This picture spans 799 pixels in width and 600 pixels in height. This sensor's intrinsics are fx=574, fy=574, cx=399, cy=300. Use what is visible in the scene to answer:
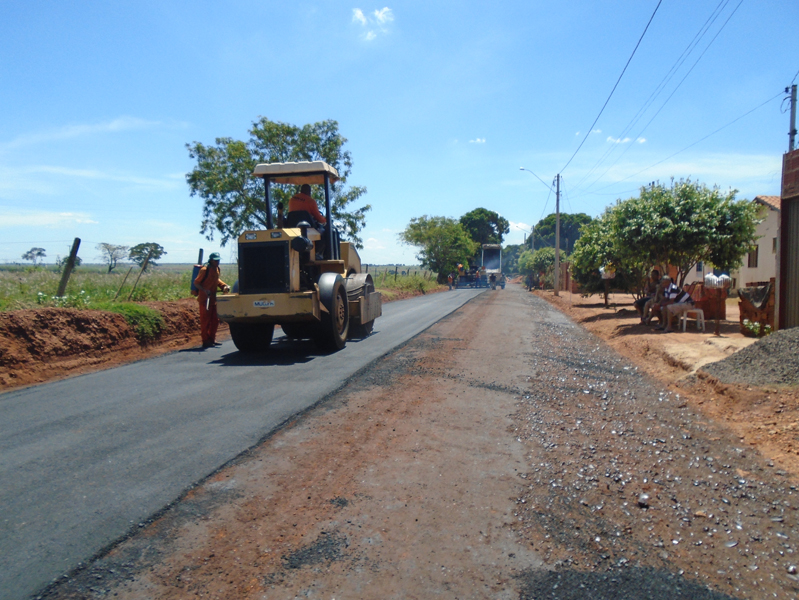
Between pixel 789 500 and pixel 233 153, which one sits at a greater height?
pixel 233 153

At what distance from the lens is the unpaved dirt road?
3.05 meters

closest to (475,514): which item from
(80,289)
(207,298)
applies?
(207,298)

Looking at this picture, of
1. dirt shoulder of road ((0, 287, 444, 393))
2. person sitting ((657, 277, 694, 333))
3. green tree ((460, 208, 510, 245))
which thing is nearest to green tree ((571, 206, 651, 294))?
person sitting ((657, 277, 694, 333))

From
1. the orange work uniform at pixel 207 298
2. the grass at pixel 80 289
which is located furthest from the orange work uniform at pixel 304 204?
the grass at pixel 80 289

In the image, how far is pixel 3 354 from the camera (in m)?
8.17

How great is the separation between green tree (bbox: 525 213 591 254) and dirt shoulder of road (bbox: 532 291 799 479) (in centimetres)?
7721

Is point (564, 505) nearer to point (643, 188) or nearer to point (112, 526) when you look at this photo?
point (112, 526)

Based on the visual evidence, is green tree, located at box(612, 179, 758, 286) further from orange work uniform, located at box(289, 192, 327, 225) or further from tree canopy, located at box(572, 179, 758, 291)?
orange work uniform, located at box(289, 192, 327, 225)

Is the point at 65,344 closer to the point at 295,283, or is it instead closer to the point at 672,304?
the point at 295,283

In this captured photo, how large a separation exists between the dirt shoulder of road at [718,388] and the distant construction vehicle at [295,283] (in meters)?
5.43

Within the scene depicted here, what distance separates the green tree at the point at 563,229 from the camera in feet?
294

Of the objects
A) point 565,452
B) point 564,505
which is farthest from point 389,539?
point 565,452

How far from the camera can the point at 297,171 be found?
1057 centimetres

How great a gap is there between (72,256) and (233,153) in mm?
11918
